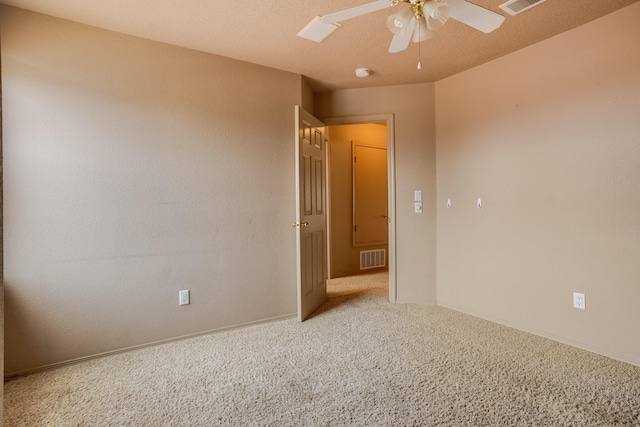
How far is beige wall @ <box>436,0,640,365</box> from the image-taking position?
2391 millimetres

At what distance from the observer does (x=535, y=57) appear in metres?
2.84

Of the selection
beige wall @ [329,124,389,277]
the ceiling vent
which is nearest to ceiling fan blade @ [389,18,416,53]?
the ceiling vent

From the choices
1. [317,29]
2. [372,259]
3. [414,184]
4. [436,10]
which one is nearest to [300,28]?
[317,29]

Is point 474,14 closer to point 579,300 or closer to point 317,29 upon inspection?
point 317,29

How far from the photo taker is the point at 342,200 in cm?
520

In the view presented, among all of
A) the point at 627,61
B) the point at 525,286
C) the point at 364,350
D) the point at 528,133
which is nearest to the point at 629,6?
the point at 627,61

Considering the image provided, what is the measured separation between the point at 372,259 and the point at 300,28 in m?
3.83

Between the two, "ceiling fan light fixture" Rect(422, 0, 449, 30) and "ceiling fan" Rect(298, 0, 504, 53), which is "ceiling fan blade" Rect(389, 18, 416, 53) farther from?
"ceiling fan light fixture" Rect(422, 0, 449, 30)

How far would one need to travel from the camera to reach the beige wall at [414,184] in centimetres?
373

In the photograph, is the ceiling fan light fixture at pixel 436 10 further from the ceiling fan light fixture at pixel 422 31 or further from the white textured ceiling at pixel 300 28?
the white textured ceiling at pixel 300 28

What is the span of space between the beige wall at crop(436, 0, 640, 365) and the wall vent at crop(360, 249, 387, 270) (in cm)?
189

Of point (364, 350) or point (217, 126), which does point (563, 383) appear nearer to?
point (364, 350)

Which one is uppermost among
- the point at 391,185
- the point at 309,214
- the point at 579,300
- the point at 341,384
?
the point at 391,185

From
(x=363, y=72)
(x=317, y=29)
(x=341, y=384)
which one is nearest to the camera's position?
(x=317, y=29)
